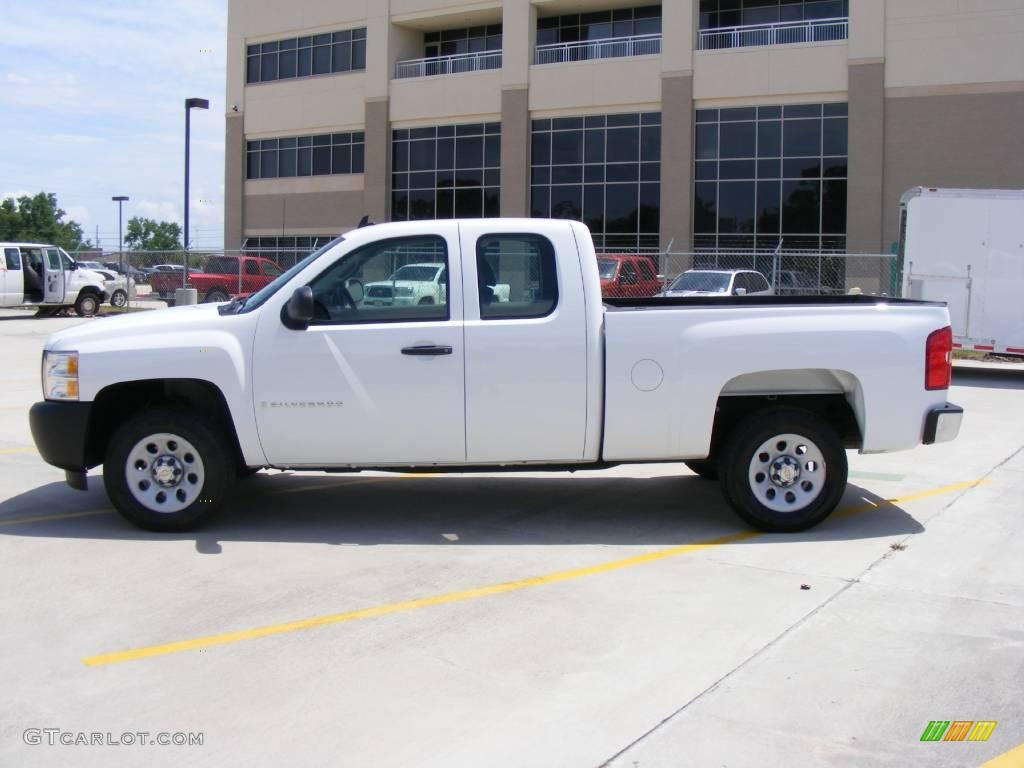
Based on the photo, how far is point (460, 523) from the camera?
7.55m

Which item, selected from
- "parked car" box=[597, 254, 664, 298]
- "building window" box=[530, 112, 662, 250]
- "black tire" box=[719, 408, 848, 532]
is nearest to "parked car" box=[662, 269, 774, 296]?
"parked car" box=[597, 254, 664, 298]

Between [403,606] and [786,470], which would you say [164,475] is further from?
[786,470]

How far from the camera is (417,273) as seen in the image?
7180 millimetres

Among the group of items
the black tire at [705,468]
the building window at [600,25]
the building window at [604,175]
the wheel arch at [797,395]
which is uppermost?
the building window at [600,25]

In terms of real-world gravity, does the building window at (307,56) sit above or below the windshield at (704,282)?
above

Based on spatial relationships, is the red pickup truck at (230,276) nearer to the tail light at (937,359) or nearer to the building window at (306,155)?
the building window at (306,155)

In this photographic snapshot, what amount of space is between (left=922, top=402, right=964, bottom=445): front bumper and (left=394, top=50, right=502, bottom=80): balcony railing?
3494 centimetres

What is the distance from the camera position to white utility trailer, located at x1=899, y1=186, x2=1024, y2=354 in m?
18.5

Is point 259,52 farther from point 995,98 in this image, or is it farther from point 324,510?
point 324,510

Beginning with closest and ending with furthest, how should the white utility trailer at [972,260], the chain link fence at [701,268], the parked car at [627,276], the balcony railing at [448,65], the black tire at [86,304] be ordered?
the white utility trailer at [972,260], the parked car at [627,276], the chain link fence at [701,268], the black tire at [86,304], the balcony railing at [448,65]

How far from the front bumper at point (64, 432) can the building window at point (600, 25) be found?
3319cm

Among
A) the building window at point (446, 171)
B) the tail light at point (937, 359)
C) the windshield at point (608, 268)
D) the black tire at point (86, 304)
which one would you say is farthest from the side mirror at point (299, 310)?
the building window at point (446, 171)

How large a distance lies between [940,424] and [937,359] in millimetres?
431

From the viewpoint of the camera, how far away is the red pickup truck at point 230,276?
32375mm
